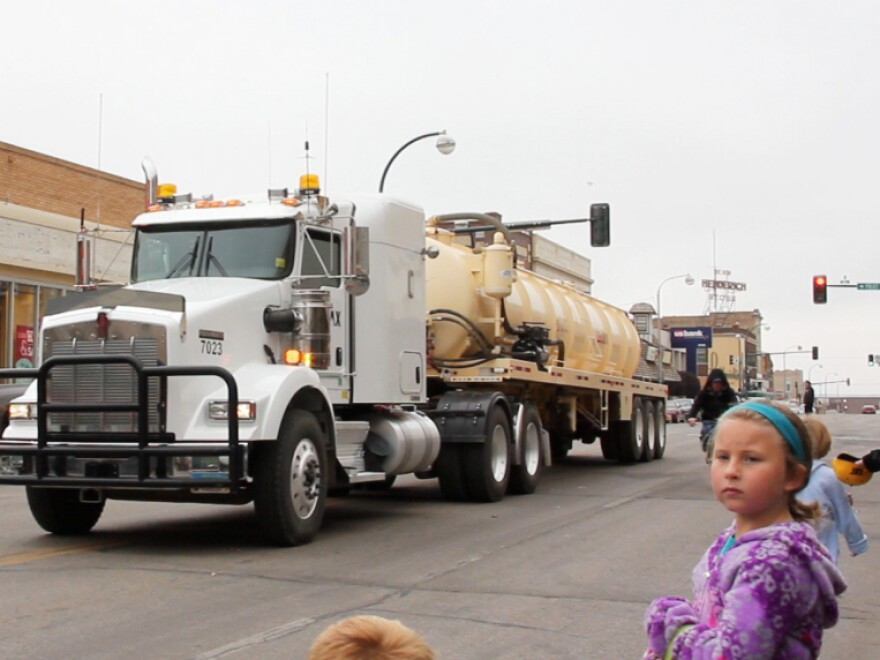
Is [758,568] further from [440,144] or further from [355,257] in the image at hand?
[440,144]

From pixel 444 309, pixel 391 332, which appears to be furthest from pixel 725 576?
pixel 444 309

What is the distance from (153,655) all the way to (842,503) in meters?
3.65

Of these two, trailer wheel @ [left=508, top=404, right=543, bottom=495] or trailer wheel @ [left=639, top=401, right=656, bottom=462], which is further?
trailer wheel @ [left=639, top=401, right=656, bottom=462]

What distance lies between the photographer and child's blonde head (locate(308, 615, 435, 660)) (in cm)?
206

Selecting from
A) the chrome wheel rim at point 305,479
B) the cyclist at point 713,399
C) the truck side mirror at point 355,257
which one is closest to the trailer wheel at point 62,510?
the chrome wheel rim at point 305,479

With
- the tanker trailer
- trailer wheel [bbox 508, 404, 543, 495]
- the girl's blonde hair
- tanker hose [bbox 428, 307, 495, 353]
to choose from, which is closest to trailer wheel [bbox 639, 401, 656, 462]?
the tanker trailer

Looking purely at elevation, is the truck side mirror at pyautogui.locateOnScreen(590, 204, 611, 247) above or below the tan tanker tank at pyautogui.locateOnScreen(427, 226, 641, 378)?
above

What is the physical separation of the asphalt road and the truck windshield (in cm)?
255

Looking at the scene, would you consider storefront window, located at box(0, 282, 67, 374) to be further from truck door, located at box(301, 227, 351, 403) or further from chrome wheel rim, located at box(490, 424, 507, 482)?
truck door, located at box(301, 227, 351, 403)

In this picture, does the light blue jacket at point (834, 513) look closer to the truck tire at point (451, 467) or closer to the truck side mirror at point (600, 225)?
the truck tire at point (451, 467)

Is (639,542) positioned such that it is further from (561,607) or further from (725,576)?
(725,576)

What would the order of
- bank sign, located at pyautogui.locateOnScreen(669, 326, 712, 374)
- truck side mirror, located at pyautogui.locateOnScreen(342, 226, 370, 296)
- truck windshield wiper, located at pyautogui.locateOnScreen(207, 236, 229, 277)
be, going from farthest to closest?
bank sign, located at pyautogui.locateOnScreen(669, 326, 712, 374) < truck windshield wiper, located at pyautogui.locateOnScreen(207, 236, 229, 277) < truck side mirror, located at pyautogui.locateOnScreen(342, 226, 370, 296)

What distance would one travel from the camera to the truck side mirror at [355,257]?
11.0 meters

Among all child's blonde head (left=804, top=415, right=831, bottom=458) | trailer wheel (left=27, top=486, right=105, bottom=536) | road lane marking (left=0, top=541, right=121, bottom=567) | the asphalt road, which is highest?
child's blonde head (left=804, top=415, right=831, bottom=458)
